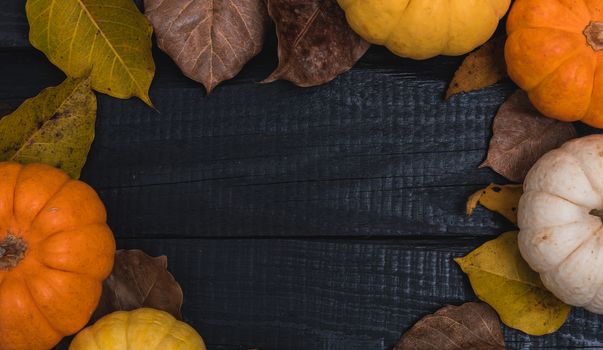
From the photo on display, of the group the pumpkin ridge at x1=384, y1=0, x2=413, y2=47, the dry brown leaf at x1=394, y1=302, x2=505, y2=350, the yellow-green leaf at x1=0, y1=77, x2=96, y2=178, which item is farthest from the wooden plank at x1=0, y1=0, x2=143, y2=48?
the dry brown leaf at x1=394, y1=302, x2=505, y2=350

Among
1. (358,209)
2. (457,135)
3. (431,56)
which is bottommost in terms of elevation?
(358,209)

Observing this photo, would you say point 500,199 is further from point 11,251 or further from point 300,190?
point 11,251

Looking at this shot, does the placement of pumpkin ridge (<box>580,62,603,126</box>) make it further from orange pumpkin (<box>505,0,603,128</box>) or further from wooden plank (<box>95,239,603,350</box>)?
wooden plank (<box>95,239,603,350</box>)

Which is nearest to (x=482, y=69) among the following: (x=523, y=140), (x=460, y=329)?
(x=523, y=140)

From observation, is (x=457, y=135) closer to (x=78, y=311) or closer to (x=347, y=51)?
(x=347, y=51)

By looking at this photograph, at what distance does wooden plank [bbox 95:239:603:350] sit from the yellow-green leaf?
21 centimetres

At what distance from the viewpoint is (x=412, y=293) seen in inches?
57.9

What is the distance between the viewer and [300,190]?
4.92ft

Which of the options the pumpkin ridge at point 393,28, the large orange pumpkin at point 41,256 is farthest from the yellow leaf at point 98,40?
the pumpkin ridge at point 393,28

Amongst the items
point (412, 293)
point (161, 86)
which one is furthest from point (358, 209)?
point (161, 86)

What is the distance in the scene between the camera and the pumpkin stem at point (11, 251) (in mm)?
1310

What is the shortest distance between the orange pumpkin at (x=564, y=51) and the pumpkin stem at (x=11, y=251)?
843mm

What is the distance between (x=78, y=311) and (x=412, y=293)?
571 millimetres

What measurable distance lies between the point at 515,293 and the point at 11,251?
2.70 ft
